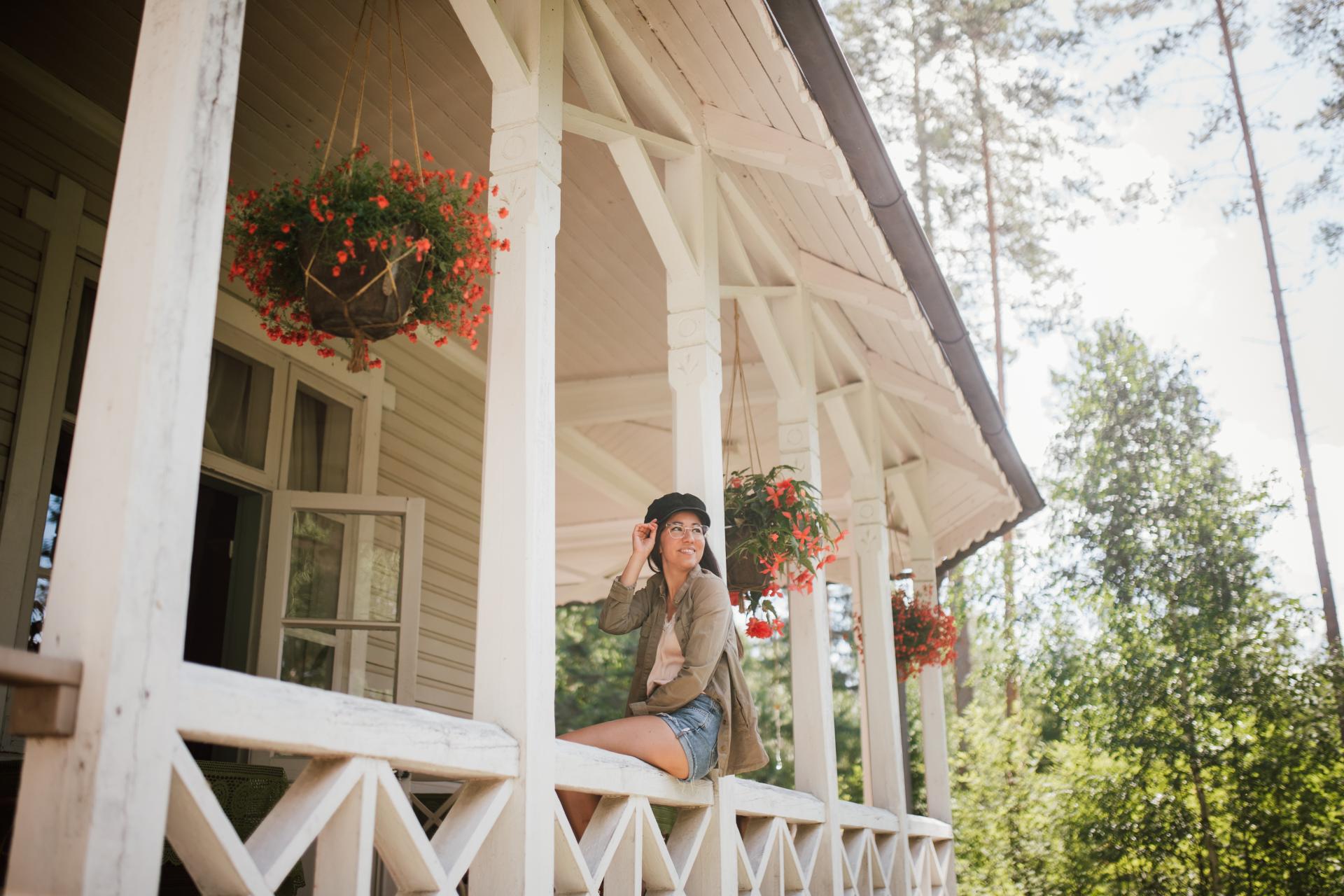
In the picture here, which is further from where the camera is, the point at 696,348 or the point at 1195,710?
the point at 1195,710

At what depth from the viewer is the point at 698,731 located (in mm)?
3697

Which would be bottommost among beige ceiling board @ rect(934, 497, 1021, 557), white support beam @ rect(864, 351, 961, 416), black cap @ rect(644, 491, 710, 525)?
black cap @ rect(644, 491, 710, 525)

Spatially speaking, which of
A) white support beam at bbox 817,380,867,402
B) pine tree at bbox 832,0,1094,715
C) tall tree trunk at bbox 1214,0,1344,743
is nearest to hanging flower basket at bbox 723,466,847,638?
white support beam at bbox 817,380,867,402

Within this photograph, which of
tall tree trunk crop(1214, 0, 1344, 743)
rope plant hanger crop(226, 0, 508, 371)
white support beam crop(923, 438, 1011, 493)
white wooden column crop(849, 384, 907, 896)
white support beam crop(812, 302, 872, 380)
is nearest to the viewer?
rope plant hanger crop(226, 0, 508, 371)

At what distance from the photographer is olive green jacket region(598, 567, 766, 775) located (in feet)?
12.0

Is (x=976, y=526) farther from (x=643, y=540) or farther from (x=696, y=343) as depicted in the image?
(x=643, y=540)

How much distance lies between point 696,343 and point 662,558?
0.84 meters

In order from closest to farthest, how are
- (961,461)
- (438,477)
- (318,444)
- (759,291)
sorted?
1. (759,291)
2. (318,444)
3. (438,477)
4. (961,461)

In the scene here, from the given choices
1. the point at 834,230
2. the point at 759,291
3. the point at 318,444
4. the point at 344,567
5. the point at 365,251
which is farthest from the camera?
the point at 318,444

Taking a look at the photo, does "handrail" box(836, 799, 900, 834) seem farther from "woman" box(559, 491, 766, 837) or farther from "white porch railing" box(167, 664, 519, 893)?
"white porch railing" box(167, 664, 519, 893)

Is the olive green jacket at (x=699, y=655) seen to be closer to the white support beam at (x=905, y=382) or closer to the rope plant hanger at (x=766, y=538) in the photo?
the rope plant hanger at (x=766, y=538)

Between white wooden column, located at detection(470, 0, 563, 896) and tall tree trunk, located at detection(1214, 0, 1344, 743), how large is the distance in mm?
11348

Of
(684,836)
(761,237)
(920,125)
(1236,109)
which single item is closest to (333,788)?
A: (684,836)

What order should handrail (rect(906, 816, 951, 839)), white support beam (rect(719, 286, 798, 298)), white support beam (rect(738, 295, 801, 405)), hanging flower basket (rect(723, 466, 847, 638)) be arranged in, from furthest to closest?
handrail (rect(906, 816, 951, 839))
white support beam (rect(738, 295, 801, 405))
white support beam (rect(719, 286, 798, 298))
hanging flower basket (rect(723, 466, 847, 638))
